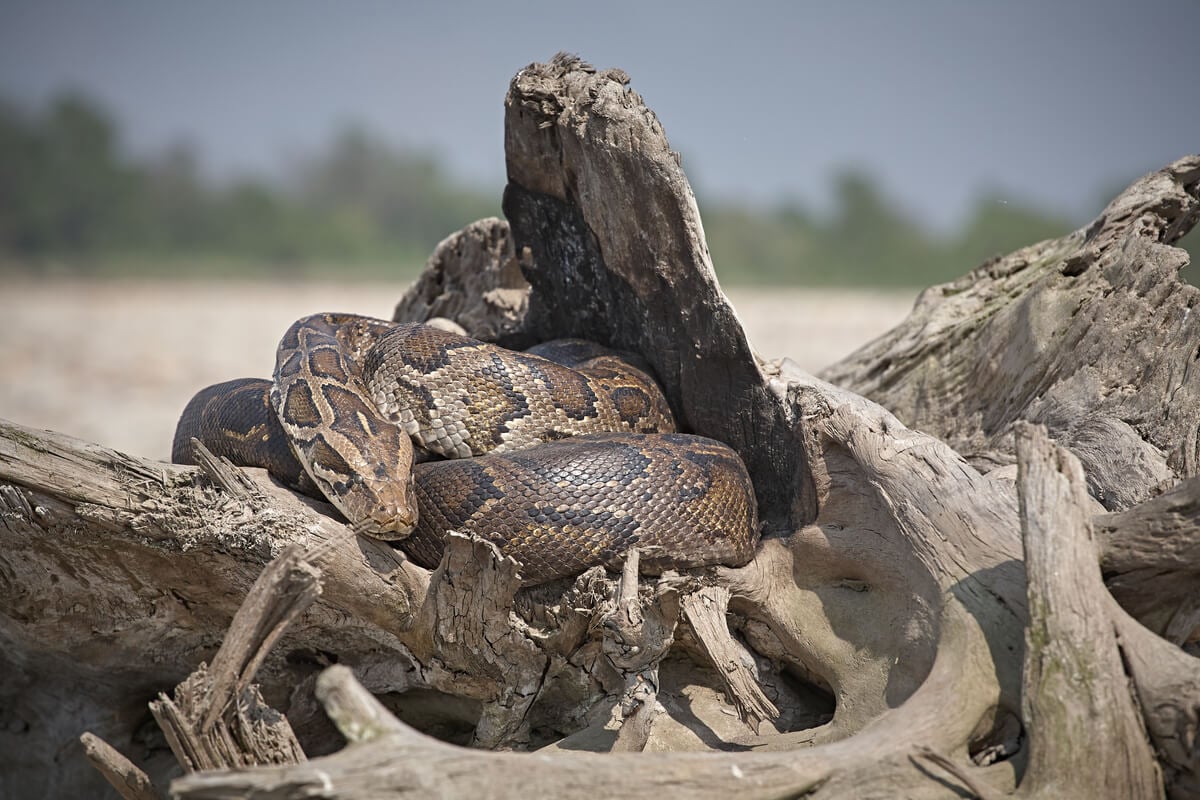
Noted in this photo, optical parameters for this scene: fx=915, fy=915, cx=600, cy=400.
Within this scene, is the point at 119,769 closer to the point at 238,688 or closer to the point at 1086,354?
the point at 238,688

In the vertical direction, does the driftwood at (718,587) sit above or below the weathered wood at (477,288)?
below

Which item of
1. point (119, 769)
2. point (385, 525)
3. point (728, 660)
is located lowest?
point (119, 769)

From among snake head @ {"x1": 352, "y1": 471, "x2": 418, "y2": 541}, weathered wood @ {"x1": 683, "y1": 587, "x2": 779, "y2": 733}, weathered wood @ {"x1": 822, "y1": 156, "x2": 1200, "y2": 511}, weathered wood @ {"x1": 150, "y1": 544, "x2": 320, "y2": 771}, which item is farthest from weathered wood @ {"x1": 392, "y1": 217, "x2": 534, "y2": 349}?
weathered wood @ {"x1": 150, "y1": 544, "x2": 320, "y2": 771}

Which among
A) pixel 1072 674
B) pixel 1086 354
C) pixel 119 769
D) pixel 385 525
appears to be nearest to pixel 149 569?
pixel 119 769

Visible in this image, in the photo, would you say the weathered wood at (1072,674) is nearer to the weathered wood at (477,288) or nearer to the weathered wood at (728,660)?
the weathered wood at (728,660)

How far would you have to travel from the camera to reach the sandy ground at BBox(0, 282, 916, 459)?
15000mm

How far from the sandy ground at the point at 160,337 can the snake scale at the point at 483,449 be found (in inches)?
265

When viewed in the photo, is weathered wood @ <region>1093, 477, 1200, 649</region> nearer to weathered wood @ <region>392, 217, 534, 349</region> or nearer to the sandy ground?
weathered wood @ <region>392, 217, 534, 349</region>

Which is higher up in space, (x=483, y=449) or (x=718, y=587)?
(x=483, y=449)

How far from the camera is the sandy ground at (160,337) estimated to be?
15.0m

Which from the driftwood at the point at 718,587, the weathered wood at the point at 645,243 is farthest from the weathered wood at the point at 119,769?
the weathered wood at the point at 645,243

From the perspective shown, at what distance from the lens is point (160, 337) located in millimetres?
20625

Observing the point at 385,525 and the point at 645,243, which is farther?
the point at 645,243

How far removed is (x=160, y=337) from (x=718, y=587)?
19198mm
